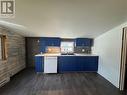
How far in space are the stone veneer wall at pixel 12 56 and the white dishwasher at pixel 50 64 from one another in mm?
1348

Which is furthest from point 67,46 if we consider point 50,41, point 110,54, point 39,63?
point 110,54

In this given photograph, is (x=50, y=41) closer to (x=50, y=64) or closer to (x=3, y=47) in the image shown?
(x=50, y=64)

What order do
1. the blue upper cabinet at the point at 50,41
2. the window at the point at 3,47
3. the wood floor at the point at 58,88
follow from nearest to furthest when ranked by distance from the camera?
1. the wood floor at the point at 58,88
2. the window at the point at 3,47
3. the blue upper cabinet at the point at 50,41

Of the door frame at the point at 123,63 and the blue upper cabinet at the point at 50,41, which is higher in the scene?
the blue upper cabinet at the point at 50,41

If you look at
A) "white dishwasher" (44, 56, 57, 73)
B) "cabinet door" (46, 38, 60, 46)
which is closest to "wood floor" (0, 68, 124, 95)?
A: "white dishwasher" (44, 56, 57, 73)

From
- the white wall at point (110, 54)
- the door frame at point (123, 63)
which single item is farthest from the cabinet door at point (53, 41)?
the door frame at point (123, 63)

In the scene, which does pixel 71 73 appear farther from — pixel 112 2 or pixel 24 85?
pixel 112 2

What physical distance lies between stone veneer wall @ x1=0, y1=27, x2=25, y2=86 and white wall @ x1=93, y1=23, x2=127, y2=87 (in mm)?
3863

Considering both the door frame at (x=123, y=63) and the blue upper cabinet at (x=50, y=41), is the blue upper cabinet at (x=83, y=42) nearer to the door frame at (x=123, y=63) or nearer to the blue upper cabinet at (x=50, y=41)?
the blue upper cabinet at (x=50, y=41)

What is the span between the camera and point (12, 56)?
4586mm

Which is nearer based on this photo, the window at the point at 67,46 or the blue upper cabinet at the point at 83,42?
the blue upper cabinet at the point at 83,42

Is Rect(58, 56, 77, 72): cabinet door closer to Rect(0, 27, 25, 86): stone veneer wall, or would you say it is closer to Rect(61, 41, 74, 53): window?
Rect(61, 41, 74, 53): window

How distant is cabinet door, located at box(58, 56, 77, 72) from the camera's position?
520 centimetres

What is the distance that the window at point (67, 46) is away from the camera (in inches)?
237
